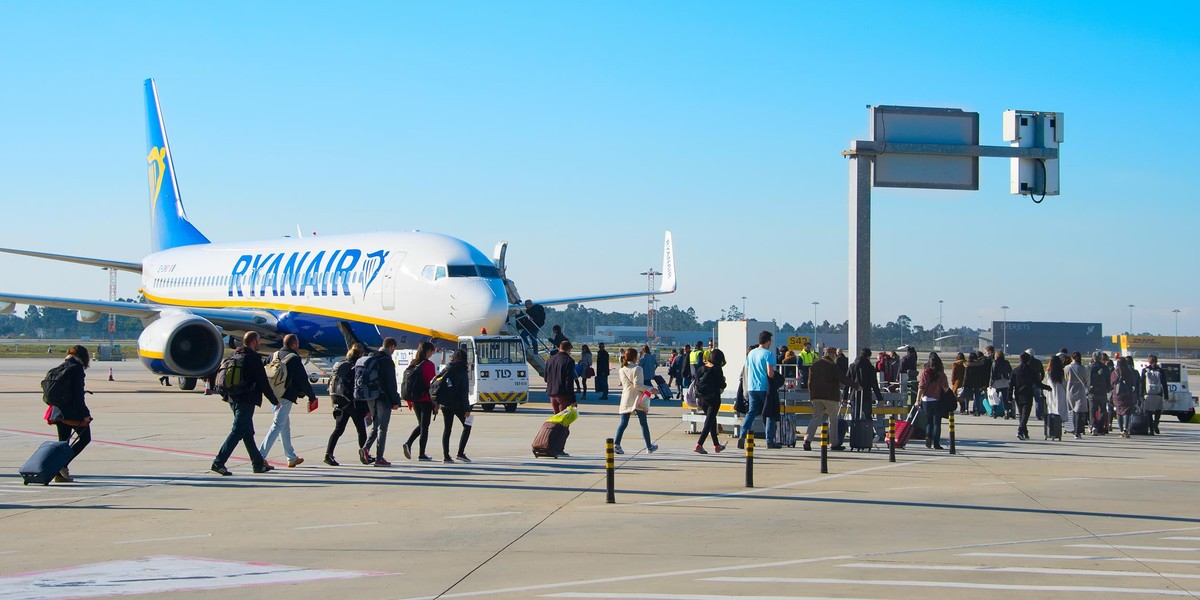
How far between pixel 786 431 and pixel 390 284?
14.6 m

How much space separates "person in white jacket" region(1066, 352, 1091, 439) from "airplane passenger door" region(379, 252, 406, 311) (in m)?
16.5

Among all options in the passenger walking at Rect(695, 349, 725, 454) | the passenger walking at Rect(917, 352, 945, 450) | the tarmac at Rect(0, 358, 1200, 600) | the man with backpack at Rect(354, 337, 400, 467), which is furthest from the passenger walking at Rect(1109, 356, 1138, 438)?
the man with backpack at Rect(354, 337, 400, 467)

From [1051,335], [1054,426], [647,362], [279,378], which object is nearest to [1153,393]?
[1054,426]

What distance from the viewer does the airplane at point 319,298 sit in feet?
98.5

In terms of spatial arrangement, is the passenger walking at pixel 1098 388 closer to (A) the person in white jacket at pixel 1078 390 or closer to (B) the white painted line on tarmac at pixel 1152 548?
(A) the person in white jacket at pixel 1078 390

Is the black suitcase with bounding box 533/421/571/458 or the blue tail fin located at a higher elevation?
Answer: the blue tail fin

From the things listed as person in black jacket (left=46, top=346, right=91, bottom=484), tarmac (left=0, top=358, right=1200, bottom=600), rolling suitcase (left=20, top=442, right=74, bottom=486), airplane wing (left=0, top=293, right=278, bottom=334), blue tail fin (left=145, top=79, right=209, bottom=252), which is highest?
blue tail fin (left=145, top=79, right=209, bottom=252)

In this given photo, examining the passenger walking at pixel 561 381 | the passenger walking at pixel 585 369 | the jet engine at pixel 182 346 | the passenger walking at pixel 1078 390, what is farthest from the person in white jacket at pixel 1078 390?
the jet engine at pixel 182 346

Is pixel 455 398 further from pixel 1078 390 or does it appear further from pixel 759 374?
pixel 1078 390

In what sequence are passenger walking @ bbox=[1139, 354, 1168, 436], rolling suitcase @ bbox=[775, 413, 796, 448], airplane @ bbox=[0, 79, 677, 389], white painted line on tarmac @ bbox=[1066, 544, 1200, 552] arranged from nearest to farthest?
1. white painted line on tarmac @ bbox=[1066, 544, 1200, 552]
2. rolling suitcase @ bbox=[775, 413, 796, 448]
3. passenger walking @ bbox=[1139, 354, 1168, 436]
4. airplane @ bbox=[0, 79, 677, 389]

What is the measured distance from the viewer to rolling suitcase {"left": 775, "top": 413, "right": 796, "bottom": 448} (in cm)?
1936

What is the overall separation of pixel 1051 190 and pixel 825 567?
1733 cm

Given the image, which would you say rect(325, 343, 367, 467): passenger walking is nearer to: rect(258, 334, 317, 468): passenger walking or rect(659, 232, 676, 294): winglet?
rect(258, 334, 317, 468): passenger walking

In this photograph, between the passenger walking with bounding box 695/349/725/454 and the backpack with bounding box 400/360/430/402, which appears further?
the passenger walking with bounding box 695/349/725/454
